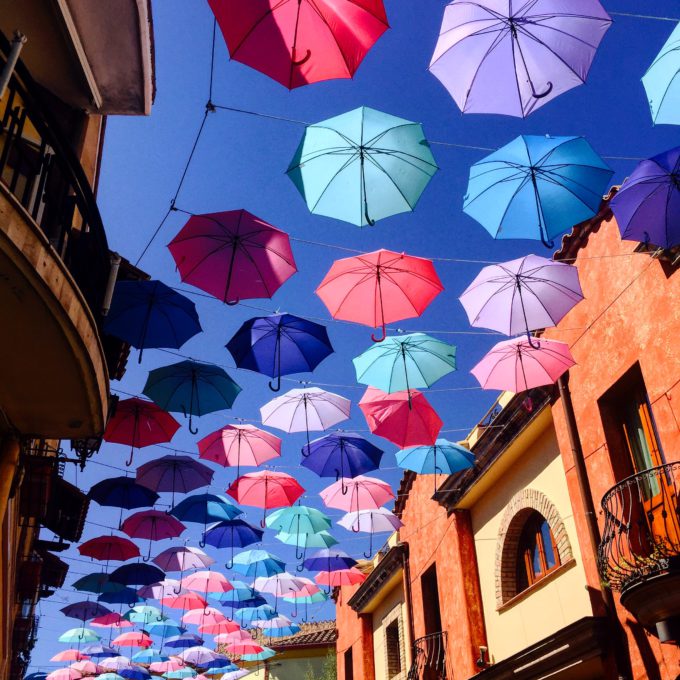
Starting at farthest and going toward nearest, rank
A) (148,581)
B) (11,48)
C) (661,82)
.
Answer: (148,581) → (661,82) → (11,48)

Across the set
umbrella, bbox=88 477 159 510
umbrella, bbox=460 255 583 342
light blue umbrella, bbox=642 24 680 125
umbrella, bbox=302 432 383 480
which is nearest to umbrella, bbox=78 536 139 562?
umbrella, bbox=88 477 159 510

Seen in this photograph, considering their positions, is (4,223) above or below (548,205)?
below

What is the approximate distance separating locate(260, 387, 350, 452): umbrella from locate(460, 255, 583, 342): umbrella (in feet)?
12.0

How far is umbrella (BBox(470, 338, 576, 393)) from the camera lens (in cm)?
958

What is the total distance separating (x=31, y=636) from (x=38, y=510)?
41.6 feet

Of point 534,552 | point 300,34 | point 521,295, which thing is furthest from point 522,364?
point 300,34

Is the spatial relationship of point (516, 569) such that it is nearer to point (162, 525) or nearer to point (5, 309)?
point (162, 525)

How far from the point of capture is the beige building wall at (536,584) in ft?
32.2

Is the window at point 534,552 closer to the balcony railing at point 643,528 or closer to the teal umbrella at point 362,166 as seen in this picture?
the balcony railing at point 643,528

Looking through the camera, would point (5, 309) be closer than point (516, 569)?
Yes

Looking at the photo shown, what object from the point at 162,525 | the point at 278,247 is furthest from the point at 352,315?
the point at 162,525

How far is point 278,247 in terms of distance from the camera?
8.56 metres

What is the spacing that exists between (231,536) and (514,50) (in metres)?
12.1

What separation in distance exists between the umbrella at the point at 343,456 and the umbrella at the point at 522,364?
336 centimetres
